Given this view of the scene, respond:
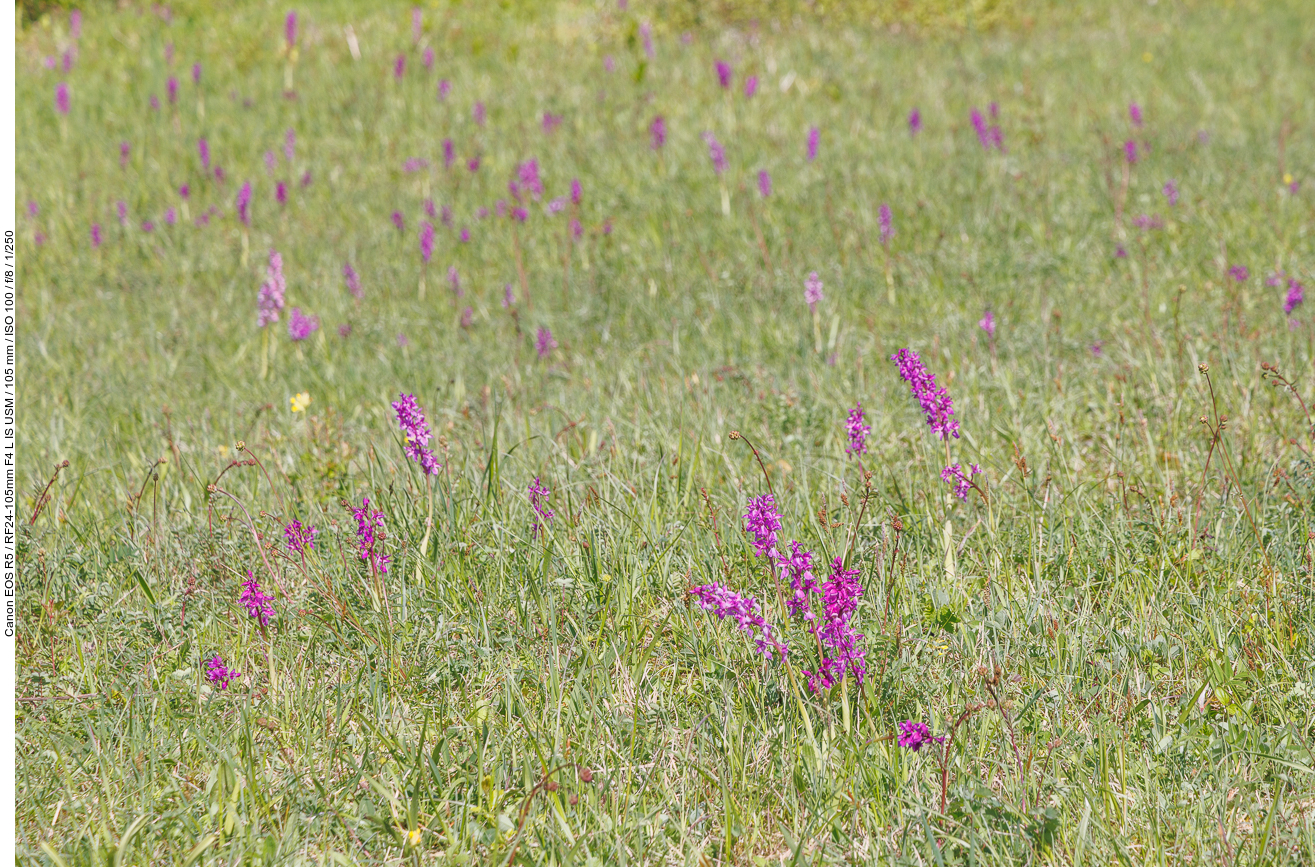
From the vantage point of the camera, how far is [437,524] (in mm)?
2949

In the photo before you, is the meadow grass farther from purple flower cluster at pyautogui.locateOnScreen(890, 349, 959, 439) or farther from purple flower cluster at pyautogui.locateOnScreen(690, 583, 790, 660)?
purple flower cluster at pyautogui.locateOnScreen(890, 349, 959, 439)

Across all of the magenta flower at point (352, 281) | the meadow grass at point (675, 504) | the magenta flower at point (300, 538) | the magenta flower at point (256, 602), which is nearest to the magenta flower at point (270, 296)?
the meadow grass at point (675, 504)

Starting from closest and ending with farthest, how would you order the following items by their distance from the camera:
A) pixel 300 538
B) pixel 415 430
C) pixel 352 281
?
pixel 415 430 < pixel 300 538 < pixel 352 281

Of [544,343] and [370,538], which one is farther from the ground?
[370,538]

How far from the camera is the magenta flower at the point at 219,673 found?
8.06 feet

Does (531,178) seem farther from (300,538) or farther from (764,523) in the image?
(764,523)

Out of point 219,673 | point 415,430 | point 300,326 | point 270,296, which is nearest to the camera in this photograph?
point 219,673

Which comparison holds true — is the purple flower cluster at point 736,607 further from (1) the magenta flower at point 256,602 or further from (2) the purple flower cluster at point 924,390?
(1) the magenta flower at point 256,602

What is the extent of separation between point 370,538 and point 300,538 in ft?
0.70

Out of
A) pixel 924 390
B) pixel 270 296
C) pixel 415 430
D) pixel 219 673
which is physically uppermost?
pixel 924 390

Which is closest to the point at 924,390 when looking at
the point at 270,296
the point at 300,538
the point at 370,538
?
the point at 370,538

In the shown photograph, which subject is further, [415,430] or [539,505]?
[539,505]

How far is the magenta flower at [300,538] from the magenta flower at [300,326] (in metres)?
2.06

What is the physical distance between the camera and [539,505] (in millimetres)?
2949
